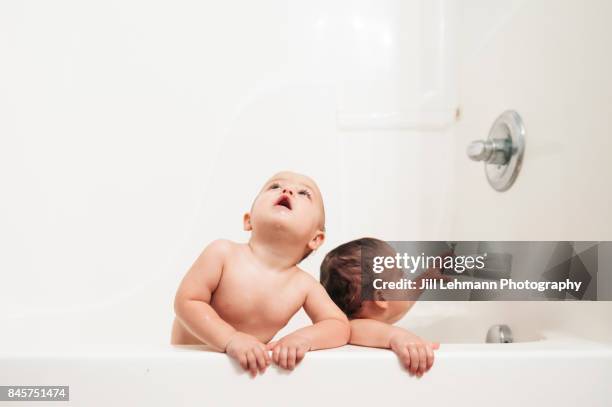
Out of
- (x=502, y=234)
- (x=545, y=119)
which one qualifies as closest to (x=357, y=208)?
(x=502, y=234)

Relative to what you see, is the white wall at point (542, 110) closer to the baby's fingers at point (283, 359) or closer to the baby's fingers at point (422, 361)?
the baby's fingers at point (422, 361)

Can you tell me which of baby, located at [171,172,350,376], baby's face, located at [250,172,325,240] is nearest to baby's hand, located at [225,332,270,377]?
baby, located at [171,172,350,376]

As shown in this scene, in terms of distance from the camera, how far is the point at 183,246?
4.00ft

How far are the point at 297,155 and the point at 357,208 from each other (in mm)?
181

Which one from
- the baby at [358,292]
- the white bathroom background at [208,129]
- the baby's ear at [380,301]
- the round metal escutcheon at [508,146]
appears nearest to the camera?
the baby at [358,292]

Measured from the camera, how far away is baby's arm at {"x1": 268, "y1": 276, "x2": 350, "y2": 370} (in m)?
0.53

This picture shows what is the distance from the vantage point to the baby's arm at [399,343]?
0.53 metres


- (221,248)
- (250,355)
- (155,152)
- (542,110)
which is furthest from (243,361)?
(155,152)

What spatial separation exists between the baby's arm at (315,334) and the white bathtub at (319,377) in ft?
0.04

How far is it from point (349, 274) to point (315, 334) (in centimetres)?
26

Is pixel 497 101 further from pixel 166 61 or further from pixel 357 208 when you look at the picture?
pixel 166 61

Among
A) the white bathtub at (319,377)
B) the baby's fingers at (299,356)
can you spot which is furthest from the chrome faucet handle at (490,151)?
the baby's fingers at (299,356)

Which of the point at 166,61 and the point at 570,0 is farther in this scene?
the point at 166,61

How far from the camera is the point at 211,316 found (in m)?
0.62
